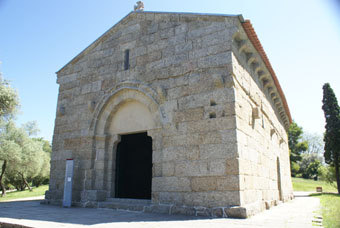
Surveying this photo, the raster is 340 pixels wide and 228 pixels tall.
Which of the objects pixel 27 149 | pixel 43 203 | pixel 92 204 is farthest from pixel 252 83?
pixel 27 149

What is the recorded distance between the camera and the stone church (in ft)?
19.2

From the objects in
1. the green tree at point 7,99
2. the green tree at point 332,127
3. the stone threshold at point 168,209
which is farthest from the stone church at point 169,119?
the green tree at point 332,127

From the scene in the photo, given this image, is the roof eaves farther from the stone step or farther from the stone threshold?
the stone step

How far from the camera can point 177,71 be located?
688 cm

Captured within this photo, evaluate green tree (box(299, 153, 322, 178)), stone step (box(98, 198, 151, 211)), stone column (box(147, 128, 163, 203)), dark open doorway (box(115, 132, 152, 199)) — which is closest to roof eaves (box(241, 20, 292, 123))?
stone column (box(147, 128, 163, 203))

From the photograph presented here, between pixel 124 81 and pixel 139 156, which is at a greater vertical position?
pixel 124 81

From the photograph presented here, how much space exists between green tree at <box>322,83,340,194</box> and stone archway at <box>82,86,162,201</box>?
18.1m

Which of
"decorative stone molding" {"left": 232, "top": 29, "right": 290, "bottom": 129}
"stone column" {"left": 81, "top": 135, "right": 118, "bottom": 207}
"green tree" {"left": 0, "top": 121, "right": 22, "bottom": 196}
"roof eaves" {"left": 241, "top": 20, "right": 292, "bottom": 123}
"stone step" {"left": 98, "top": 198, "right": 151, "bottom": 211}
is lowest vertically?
"stone step" {"left": 98, "top": 198, "right": 151, "bottom": 211}

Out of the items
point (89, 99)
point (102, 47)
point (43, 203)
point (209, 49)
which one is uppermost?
point (102, 47)

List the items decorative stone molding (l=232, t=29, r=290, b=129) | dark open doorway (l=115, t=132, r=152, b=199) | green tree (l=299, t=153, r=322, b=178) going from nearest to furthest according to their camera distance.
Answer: decorative stone molding (l=232, t=29, r=290, b=129) < dark open doorway (l=115, t=132, r=152, b=199) < green tree (l=299, t=153, r=322, b=178)

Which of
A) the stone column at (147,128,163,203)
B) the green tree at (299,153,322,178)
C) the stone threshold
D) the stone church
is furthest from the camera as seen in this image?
the green tree at (299,153,322,178)

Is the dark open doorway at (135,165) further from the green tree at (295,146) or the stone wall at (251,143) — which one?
the green tree at (295,146)

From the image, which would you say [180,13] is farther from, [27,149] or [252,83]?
[27,149]

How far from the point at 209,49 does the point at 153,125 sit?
2.51 m
